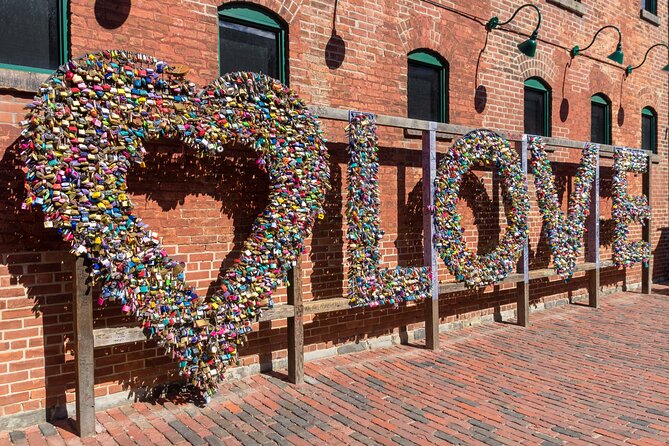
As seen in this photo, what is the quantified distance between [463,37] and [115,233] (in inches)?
218

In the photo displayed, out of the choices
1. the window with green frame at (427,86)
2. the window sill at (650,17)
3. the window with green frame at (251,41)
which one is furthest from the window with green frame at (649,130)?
the window with green frame at (251,41)

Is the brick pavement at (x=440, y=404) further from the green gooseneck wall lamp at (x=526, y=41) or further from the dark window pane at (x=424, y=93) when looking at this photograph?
the green gooseneck wall lamp at (x=526, y=41)

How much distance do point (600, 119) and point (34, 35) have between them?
9.74 meters

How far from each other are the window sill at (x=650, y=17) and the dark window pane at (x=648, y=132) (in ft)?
6.56

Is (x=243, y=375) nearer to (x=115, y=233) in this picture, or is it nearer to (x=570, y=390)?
(x=115, y=233)

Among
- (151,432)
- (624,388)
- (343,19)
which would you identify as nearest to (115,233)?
(151,432)

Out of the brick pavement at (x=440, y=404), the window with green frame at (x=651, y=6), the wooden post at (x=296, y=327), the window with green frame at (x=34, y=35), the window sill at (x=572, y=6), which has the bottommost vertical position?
the brick pavement at (x=440, y=404)

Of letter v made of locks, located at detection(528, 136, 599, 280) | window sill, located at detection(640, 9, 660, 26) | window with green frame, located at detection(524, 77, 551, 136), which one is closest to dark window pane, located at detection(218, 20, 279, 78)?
letter v made of locks, located at detection(528, 136, 599, 280)

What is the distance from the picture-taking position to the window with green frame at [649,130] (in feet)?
37.1

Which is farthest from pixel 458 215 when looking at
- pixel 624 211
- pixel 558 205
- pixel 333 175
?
pixel 624 211

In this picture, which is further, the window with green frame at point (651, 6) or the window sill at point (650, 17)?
the window with green frame at point (651, 6)

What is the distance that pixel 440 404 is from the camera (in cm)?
468

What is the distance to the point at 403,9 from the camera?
261 inches

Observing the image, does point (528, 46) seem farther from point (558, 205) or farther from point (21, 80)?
point (21, 80)
